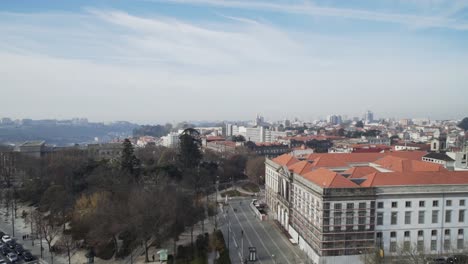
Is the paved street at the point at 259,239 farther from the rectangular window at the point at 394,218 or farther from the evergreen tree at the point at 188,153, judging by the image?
the evergreen tree at the point at 188,153

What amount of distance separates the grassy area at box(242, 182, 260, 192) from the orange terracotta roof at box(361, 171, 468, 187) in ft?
106

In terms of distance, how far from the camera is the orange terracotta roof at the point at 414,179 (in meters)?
33.6

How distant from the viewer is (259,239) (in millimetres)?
39562

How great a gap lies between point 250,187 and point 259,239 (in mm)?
27722

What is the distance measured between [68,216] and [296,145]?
73714mm

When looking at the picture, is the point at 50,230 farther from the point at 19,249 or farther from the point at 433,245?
the point at 433,245

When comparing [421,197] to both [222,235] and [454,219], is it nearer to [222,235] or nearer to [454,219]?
[454,219]

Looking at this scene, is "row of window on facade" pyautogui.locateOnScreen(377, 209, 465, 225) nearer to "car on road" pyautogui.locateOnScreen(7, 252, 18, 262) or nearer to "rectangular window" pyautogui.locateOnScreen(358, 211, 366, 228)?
"rectangular window" pyautogui.locateOnScreen(358, 211, 366, 228)

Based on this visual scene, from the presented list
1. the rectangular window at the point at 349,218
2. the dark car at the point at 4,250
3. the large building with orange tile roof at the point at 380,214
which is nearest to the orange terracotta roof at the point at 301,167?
the large building with orange tile roof at the point at 380,214

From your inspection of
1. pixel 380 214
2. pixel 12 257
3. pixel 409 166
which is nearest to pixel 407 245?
pixel 380 214

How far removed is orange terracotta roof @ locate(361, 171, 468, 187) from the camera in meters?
33.6

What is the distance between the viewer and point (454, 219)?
1352 inches

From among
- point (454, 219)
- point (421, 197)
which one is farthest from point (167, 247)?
point (454, 219)

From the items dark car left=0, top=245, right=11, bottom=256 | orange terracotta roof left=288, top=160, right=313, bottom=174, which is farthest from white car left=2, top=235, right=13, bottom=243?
orange terracotta roof left=288, top=160, right=313, bottom=174
